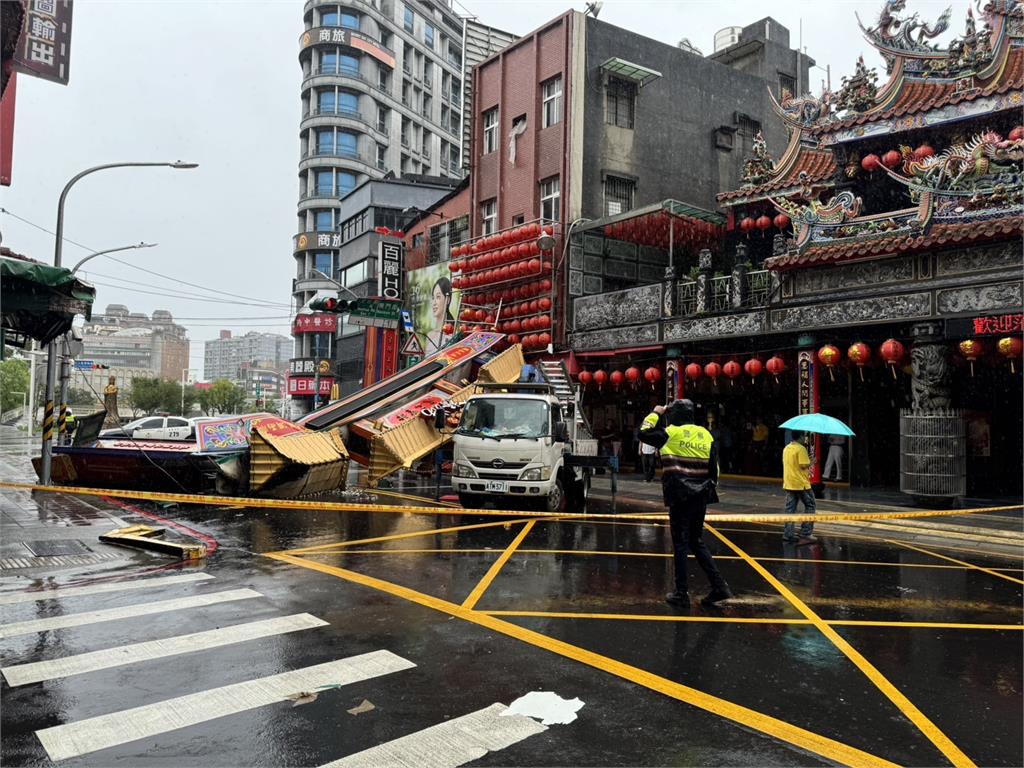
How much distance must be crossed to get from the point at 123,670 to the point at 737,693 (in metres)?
4.26

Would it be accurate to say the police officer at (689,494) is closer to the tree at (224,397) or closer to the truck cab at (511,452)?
the truck cab at (511,452)

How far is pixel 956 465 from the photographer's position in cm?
1503

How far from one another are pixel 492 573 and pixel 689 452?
2.77 meters

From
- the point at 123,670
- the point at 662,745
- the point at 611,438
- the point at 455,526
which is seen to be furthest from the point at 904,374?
the point at 123,670

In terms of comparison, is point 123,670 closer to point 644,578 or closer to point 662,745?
point 662,745

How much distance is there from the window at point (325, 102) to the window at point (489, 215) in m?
45.3

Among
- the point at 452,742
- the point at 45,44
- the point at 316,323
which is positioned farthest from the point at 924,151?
the point at 316,323

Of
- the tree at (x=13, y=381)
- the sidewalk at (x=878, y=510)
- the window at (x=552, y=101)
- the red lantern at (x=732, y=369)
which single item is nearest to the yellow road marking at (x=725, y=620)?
the sidewalk at (x=878, y=510)

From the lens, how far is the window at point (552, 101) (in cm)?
2647

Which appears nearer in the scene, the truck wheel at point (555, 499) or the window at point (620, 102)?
the truck wheel at point (555, 499)

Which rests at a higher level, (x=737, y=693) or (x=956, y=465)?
(x=956, y=465)

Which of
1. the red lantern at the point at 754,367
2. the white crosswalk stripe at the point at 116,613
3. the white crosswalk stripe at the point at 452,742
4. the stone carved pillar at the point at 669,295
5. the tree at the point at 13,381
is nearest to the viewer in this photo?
the white crosswalk stripe at the point at 452,742

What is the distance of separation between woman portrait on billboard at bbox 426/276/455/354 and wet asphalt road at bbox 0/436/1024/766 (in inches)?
903

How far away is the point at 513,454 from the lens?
43.2ft
